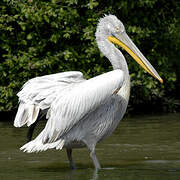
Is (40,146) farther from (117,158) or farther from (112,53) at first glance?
(112,53)

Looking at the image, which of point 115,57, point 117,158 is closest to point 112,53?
point 115,57

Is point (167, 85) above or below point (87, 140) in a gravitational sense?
below

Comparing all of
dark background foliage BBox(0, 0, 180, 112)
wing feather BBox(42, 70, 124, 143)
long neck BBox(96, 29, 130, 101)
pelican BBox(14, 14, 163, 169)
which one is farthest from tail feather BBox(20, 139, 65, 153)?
dark background foliage BBox(0, 0, 180, 112)

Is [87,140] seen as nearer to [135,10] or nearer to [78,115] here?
[78,115]

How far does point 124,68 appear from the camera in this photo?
22.5 ft

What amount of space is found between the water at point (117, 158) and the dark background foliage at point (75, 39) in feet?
4.19

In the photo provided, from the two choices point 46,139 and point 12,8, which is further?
point 12,8

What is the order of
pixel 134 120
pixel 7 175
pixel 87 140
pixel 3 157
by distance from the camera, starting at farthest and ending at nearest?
pixel 134 120 < pixel 3 157 < pixel 87 140 < pixel 7 175

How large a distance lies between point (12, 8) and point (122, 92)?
510 centimetres

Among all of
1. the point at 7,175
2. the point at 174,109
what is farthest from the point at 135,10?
the point at 7,175

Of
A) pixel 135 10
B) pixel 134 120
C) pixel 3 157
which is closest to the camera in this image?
pixel 3 157

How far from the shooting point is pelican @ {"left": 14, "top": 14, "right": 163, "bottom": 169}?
641 cm

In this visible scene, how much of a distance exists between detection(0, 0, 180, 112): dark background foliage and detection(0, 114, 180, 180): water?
128 cm

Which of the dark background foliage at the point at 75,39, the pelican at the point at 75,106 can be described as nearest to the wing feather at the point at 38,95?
Answer: the pelican at the point at 75,106
